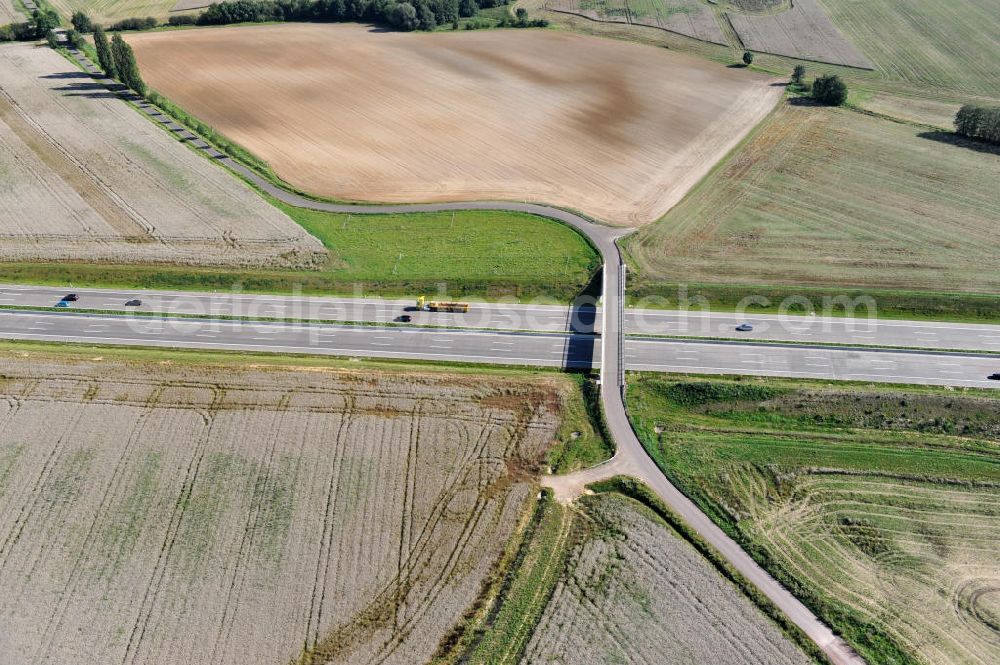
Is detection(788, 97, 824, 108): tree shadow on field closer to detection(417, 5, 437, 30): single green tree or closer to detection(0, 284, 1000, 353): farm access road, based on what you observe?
detection(0, 284, 1000, 353): farm access road

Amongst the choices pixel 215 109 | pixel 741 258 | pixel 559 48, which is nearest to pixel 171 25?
pixel 215 109

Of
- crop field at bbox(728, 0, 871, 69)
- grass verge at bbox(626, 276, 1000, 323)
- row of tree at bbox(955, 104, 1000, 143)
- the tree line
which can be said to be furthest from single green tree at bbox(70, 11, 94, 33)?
row of tree at bbox(955, 104, 1000, 143)

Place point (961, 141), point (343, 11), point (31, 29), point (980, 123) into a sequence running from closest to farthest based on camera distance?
point (980, 123)
point (961, 141)
point (31, 29)
point (343, 11)

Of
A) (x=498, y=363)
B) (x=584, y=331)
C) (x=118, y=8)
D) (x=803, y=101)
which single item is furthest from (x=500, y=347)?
(x=118, y=8)

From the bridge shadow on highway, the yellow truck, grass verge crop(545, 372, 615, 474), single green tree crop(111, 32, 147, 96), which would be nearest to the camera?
grass verge crop(545, 372, 615, 474)

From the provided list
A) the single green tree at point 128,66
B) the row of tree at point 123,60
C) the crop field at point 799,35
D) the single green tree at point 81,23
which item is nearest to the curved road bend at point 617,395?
the single green tree at point 128,66

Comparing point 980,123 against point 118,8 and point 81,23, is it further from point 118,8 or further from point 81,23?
point 118,8
